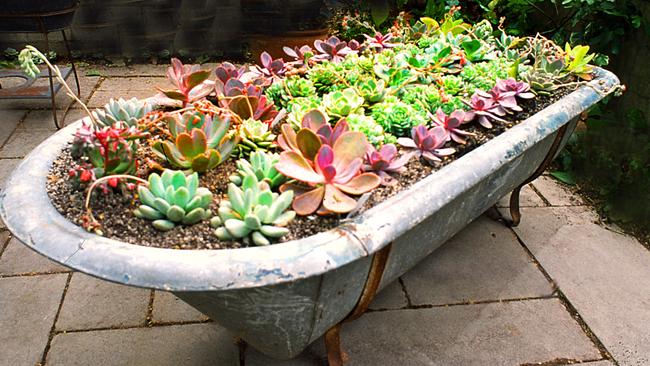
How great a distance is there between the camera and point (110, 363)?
161cm

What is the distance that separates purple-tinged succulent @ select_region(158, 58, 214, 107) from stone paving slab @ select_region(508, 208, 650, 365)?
149 cm

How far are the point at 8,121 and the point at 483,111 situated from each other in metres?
2.71

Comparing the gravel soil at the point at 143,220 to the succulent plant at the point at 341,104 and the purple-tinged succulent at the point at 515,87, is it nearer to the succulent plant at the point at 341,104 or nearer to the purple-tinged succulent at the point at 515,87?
the succulent plant at the point at 341,104

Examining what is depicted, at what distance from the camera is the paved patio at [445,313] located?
1.67 m

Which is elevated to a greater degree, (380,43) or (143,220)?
(380,43)

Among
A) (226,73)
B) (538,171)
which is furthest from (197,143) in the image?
(538,171)

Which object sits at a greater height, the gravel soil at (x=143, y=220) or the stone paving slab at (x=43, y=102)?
the gravel soil at (x=143, y=220)

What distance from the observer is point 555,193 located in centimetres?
256

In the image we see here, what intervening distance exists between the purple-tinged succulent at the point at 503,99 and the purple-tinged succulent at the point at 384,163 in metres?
0.47

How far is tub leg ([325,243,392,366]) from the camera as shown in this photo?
121 cm

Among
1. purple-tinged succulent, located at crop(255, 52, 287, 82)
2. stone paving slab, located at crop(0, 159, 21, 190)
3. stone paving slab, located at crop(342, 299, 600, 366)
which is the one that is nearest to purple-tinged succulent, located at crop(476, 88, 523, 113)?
purple-tinged succulent, located at crop(255, 52, 287, 82)

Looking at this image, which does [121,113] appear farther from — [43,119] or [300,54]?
[43,119]

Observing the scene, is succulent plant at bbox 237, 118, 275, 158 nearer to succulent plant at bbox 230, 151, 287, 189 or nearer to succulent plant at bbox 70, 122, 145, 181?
succulent plant at bbox 230, 151, 287, 189

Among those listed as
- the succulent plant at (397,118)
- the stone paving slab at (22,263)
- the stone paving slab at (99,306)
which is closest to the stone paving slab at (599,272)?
the succulent plant at (397,118)
